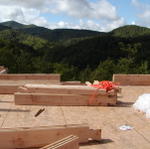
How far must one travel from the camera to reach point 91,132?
13.0ft

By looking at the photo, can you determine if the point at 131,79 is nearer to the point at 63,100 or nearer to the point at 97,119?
the point at 63,100

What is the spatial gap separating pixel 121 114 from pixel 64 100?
1.23 metres

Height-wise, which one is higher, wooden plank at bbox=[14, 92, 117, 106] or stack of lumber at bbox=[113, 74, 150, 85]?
stack of lumber at bbox=[113, 74, 150, 85]

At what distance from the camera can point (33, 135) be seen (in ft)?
12.0

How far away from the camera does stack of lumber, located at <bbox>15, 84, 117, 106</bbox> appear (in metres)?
6.22

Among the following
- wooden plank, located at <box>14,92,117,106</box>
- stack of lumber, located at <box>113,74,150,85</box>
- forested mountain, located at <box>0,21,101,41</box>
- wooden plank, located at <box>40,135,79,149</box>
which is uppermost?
forested mountain, located at <box>0,21,101,41</box>

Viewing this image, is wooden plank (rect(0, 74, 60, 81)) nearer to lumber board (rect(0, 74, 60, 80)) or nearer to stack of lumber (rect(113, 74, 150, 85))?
lumber board (rect(0, 74, 60, 80))

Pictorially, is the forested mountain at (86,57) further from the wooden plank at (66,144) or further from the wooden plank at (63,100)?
the wooden plank at (66,144)

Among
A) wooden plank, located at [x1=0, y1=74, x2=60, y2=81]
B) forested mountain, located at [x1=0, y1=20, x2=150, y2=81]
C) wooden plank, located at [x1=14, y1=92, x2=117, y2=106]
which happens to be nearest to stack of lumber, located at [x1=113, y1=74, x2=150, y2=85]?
wooden plank, located at [x1=0, y1=74, x2=60, y2=81]

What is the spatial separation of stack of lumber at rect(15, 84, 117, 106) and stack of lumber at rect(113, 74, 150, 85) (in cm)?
289

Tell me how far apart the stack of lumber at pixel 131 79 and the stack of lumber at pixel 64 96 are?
9.47ft

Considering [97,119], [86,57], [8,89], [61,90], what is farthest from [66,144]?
[86,57]

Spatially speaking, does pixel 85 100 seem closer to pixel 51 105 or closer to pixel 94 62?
pixel 51 105

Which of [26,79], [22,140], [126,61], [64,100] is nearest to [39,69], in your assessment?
[126,61]
